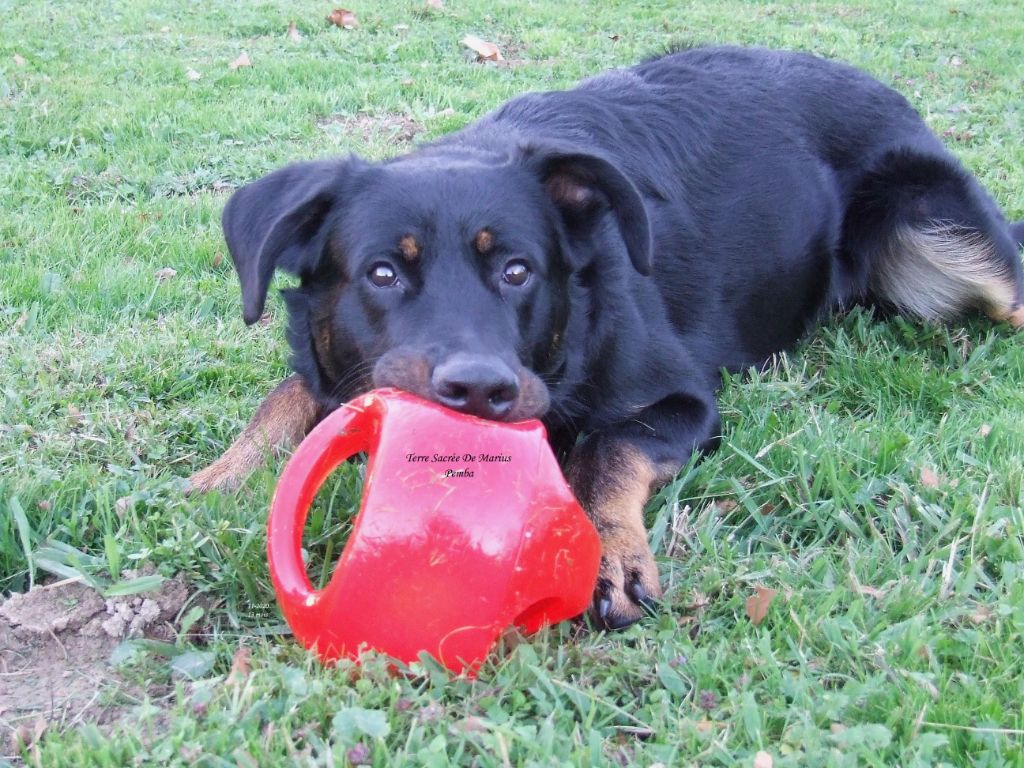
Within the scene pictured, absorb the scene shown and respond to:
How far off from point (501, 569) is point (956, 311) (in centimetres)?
328

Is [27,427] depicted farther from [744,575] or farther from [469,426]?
[744,575]

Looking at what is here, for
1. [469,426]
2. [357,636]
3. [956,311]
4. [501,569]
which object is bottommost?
[956,311]

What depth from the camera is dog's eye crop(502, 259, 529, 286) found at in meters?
2.98

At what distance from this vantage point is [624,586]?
2.64 metres

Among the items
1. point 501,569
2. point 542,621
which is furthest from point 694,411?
point 501,569

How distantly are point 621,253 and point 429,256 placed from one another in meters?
0.99

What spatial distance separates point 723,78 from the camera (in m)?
4.49

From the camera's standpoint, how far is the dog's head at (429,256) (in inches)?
109

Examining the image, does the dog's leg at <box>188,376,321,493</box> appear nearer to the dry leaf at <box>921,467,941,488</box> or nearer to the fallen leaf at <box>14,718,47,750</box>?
the fallen leaf at <box>14,718,47,750</box>

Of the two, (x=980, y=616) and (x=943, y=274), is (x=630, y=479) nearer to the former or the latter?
(x=980, y=616)

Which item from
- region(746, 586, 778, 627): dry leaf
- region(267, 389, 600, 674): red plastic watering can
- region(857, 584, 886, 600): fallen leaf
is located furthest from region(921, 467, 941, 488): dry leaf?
region(267, 389, 600, 674): red plastic watering can

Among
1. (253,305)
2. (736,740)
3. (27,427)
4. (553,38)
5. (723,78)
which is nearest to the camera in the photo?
(736,740)

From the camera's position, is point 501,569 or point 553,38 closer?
point 501,569

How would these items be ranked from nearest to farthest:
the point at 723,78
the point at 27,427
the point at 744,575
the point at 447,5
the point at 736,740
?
the point at 736,740
the point at 744,575
the point at 27,427
the point at 723,78
the point at 447,5
